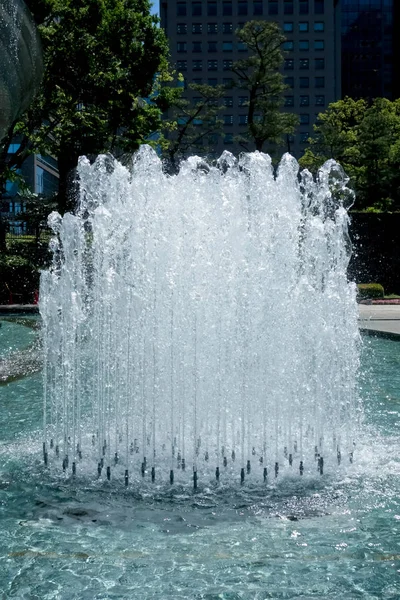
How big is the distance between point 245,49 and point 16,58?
95.2m

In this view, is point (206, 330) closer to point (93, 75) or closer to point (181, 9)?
point (93, 75)

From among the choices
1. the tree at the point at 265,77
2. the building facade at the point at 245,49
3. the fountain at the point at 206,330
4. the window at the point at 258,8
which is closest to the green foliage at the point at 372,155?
the tree at the point at 265,77

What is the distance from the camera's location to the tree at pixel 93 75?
25.2 m

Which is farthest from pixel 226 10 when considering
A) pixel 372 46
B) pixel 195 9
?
pixel 372 46

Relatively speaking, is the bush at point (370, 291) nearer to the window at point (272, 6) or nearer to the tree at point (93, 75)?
the tree at point (93, 75)

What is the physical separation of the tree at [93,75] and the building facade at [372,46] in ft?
255

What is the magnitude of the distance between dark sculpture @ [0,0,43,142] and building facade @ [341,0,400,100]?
9902 centimetres

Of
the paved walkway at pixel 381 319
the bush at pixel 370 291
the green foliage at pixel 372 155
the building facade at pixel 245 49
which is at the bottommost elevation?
the paved walkway at pixel 381 319

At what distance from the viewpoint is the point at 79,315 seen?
8.25m

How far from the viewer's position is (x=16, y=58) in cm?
542

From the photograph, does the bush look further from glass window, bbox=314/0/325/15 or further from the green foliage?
glass window, bbox=314/0/325/15

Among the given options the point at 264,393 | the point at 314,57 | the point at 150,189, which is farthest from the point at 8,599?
the point at 314,57

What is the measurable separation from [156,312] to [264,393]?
134cm

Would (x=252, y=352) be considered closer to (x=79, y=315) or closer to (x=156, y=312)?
(x=156, y=312)
